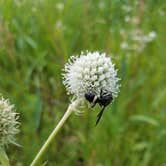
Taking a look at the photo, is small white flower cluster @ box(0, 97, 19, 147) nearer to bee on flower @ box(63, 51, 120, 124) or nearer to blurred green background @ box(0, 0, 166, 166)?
bee on flower @ box(63, 51, 120, 124)

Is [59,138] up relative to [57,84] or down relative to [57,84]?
down

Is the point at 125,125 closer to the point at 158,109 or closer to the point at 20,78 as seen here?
the point at 158,109

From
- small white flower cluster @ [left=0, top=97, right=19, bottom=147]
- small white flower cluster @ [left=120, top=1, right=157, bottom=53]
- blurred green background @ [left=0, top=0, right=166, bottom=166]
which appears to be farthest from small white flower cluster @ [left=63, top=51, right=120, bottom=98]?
small white flower cluster @ [left=120, top=1, right=157, bottom=53]

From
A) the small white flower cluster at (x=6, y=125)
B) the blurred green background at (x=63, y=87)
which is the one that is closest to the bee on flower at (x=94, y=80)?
the small white flower cluster at (x=6, y=125)

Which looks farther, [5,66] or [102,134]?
[5,66]

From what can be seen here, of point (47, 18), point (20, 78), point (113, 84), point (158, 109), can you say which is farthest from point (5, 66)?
point (113, 84)

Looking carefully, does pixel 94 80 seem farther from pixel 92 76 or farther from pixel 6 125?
pixel 6 125

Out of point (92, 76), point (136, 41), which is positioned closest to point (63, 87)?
point (136, 41)
